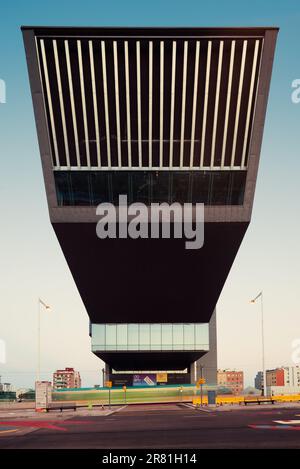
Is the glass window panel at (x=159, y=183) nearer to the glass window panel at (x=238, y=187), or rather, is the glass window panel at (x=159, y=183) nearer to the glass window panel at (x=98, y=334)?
the glass window panel at (x=238, y=187)

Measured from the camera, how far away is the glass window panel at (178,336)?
87.4 m

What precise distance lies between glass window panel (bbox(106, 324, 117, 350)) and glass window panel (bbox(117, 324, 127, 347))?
1.52 feet

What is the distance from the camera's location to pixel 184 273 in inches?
2448

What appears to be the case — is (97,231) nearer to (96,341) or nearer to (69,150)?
(69,150)

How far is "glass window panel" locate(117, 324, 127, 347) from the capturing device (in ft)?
284

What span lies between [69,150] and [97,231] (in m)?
6.97

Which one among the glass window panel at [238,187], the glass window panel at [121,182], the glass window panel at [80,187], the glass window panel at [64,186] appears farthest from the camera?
the glass window panel at [121,182]

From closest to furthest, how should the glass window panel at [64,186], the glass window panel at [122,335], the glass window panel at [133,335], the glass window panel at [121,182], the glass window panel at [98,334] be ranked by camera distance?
the glass window panel at [64,186], the glass window panel at [121,182], the glass window panel at [98,334], the glass window panel at [122,335], the glass window panel at [133,335]

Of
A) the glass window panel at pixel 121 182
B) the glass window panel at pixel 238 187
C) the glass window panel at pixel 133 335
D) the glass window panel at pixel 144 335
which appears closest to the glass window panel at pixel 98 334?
the glass window panel at pixel 133 335

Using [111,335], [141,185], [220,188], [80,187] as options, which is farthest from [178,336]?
[80,187]

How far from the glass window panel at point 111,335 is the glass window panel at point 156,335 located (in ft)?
17.8

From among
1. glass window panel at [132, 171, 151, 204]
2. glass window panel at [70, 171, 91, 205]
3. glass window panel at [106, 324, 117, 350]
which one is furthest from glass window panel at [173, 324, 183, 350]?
glass window panel at [70, 171, 91, 205]

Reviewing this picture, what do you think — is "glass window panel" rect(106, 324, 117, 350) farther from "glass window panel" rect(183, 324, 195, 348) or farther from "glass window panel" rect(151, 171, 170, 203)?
"glass window panel" rect(151, 171, 170, 203)

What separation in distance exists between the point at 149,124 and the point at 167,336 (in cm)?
4652
